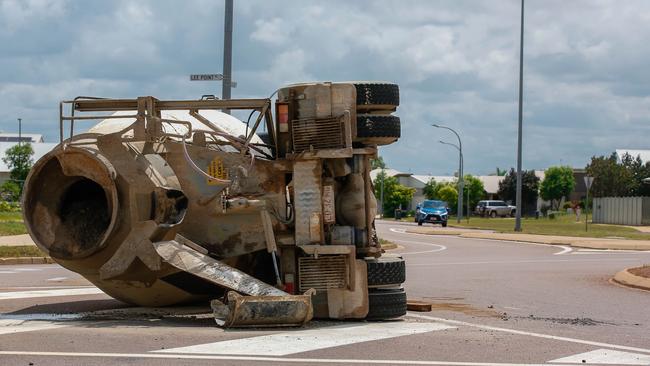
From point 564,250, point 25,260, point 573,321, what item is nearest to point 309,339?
point 573,321

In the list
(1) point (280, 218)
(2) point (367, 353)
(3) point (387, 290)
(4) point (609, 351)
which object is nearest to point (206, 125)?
(1) point (280, 218)

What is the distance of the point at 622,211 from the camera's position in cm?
7031

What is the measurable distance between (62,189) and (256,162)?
7.30 feet

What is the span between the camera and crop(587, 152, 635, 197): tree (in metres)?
95.3

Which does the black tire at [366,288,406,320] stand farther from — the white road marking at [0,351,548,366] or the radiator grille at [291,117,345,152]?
the white road marking at [0,351,548,366]

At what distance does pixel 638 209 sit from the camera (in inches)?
2689

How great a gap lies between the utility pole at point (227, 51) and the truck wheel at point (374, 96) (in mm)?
10418

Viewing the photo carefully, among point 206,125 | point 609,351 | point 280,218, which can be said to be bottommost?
point 609,351

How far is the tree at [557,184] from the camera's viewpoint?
122 meters

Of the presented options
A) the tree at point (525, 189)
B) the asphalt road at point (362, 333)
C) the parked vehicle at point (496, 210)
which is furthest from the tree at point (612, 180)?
the asphalt road at point (362, 333)

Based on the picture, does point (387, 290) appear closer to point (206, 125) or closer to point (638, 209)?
point (206, 125)

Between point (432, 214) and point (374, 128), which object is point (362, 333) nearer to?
point (374, 128)

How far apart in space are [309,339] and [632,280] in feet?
36.0

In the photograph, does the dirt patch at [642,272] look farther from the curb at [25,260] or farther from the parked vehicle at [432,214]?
the parked vehicle at [432,214]
